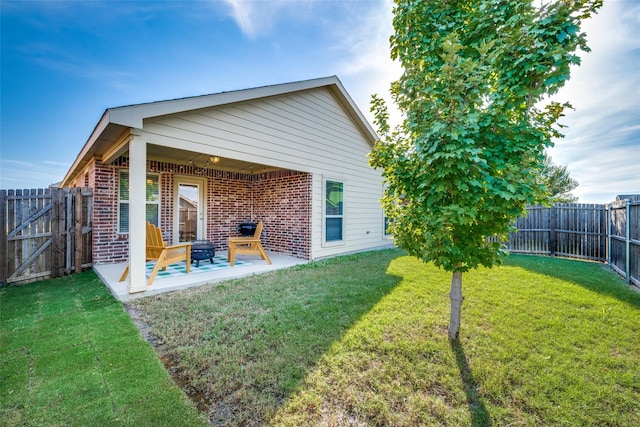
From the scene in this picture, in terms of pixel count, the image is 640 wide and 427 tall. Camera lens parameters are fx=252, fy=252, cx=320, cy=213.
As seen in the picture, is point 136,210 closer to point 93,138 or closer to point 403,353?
point 93,138

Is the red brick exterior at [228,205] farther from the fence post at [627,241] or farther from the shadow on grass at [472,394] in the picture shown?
the fence post at [627,241]

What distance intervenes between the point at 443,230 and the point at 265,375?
206 cm

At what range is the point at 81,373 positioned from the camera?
2244mm

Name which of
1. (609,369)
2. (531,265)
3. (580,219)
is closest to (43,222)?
(609,369)

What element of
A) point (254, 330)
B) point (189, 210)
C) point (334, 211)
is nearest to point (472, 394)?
point (254, 330)

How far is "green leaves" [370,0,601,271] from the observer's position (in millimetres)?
2107

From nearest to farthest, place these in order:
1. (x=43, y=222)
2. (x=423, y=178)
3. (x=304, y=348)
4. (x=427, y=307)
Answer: (x=423, y=178) < (x=304, y=348) < (x=427, y=307) < (x=43, y=222)

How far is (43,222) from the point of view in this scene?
5426mm

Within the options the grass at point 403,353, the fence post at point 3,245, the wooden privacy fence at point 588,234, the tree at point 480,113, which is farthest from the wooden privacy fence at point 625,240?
the fence post at point 3,245

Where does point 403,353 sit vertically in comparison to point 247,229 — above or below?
below

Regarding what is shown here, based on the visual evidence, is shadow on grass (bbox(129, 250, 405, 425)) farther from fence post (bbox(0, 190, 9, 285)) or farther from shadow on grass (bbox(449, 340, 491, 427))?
fence post (bbox(0, 190, 9, 285))

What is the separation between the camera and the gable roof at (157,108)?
3838mm

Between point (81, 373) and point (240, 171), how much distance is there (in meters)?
7.04

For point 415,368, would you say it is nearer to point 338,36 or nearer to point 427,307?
point 427,307
